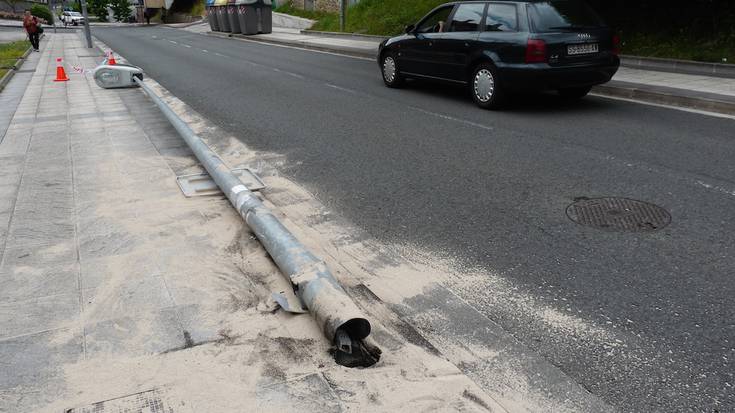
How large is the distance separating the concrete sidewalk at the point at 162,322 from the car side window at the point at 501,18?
18.0 ft

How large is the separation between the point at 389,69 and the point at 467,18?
2525 millimetres

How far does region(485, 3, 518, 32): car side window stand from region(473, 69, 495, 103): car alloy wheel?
735 mm

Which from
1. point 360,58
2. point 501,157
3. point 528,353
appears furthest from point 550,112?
point 360,58

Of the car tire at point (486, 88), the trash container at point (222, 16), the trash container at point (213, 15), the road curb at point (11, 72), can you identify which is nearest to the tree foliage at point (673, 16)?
the car tire at point (486, 88)

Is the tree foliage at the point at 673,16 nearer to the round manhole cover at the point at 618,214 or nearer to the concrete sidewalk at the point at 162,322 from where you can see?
the round manhole cover at the point at 618,214

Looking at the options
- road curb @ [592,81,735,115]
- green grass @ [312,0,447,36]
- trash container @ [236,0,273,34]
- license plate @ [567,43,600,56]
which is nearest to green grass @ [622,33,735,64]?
road curb @ [592,81,735,115]

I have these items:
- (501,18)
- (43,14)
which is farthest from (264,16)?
(43,14)

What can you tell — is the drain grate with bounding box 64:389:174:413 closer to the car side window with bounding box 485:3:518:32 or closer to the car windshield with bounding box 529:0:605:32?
the car windshield with bounding box 529:0:605:32

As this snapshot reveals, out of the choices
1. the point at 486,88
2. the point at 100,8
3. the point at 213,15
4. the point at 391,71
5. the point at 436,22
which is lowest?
the point at 486,88

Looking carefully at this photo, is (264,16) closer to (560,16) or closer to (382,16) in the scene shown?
(382,16)

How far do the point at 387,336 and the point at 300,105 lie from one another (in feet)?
26.9

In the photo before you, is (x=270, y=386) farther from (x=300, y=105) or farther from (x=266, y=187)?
(x=300, y=105)

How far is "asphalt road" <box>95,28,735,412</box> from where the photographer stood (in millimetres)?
3234

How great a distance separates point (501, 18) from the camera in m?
9.95
